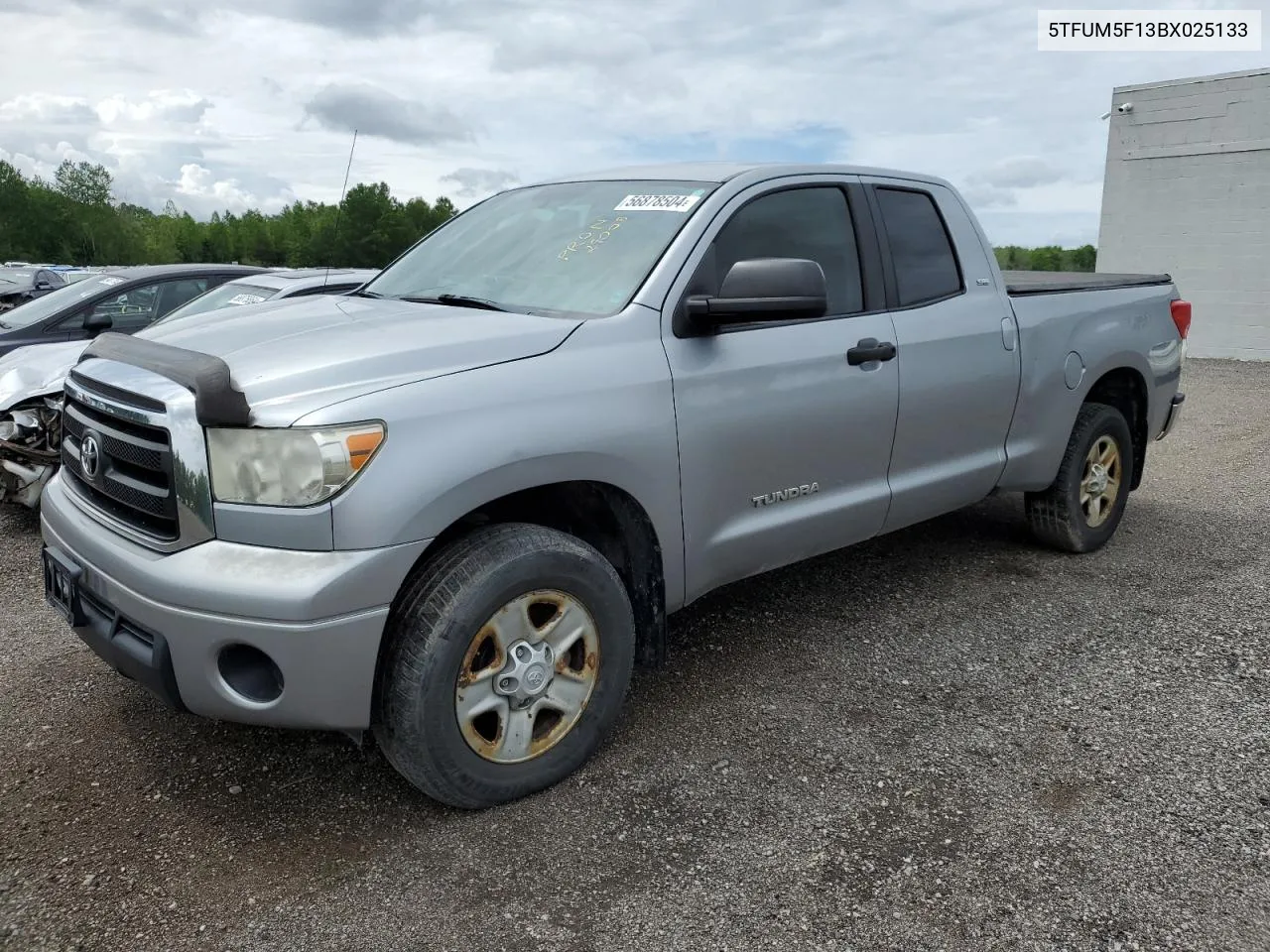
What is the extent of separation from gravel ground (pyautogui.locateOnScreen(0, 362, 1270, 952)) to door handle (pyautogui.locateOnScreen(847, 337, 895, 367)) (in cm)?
115

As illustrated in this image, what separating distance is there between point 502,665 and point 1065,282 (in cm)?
368

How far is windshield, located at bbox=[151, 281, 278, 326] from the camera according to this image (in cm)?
700

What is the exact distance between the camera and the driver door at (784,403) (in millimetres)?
3221

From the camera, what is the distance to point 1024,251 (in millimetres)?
38094

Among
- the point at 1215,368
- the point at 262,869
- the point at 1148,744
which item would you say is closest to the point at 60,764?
the point at 262,869

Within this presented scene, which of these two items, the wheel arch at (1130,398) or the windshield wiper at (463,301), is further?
the wheel arch at (1130,398)

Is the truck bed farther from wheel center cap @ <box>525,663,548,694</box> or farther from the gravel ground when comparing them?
wheel center cap @ <box>525,663,548,694</box>

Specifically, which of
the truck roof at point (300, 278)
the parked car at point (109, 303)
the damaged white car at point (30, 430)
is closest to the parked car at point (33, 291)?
the parked car at point (109, 303)

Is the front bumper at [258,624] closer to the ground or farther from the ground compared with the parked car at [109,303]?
closer to the ground

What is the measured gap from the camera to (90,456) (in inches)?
115

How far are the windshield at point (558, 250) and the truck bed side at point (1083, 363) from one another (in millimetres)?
1895

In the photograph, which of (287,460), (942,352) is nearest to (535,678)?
(287,460)

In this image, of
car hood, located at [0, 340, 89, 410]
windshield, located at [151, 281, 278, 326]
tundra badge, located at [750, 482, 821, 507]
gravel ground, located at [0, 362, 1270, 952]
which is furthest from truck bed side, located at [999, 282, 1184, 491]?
windshield, located at [151, 281, 278, 326]

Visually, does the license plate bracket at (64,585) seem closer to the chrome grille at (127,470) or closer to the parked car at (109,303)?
the chrome grille at (127,470)
